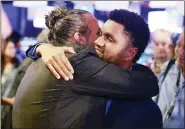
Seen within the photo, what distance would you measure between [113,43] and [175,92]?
2.50 ft

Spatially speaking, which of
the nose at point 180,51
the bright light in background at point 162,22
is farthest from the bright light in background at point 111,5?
the nose at point 180,51

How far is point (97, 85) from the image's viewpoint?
1097mm

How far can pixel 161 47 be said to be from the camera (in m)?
1.79

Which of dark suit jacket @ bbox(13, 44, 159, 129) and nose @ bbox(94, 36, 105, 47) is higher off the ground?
nose @ bbox(94, 36, 105, 47)

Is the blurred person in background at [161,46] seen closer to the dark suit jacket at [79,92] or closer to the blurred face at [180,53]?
the blurred face at [180,53]

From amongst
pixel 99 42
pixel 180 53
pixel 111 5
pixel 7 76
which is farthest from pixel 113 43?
pixel 7 76

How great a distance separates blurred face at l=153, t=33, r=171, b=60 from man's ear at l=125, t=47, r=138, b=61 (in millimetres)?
550

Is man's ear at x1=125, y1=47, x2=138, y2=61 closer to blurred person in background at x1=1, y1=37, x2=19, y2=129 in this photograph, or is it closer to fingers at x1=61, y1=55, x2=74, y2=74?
fingers at x1=61, y1=55, x2=74, y2=74

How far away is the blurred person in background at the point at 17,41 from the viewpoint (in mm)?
2797

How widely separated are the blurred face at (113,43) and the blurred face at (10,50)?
174 centimetres

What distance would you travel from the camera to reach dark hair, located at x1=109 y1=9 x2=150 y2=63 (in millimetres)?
1162

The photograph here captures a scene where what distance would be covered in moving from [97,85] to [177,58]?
748 mm

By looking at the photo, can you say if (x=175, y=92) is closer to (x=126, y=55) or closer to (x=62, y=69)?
(x=126, y=55)

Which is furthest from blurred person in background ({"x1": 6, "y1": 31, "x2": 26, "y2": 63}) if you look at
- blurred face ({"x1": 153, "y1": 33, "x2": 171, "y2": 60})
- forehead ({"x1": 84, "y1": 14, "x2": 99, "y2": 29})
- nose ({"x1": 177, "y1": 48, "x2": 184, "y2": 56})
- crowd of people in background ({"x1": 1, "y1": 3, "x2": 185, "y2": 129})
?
forehead ({"x1": 84, "y1": 14, "x2": 99, "y2": 29})
